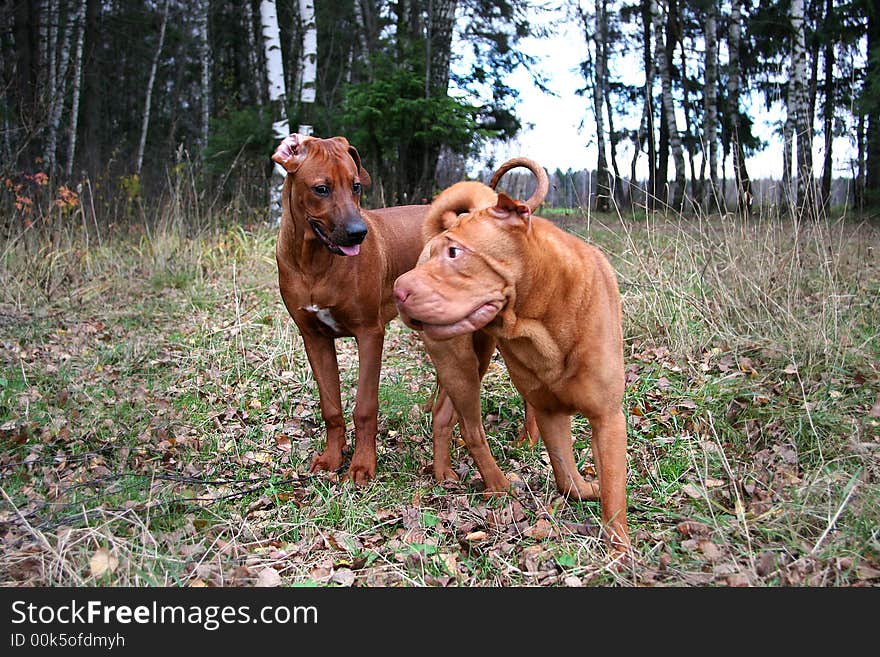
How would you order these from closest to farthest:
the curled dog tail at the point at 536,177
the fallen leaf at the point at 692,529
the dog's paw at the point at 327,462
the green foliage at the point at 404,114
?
the curled dog tail at the point at 536,177 → the fallen leaf at the point at 692,529 → the dog's paw at the point at 327,462 → the green foliage at the point at 404,114

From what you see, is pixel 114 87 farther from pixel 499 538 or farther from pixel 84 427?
pixel 499 538

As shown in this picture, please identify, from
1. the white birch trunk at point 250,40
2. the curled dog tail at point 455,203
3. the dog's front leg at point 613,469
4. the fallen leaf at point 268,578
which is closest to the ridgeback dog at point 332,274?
the curled dog tail at point 455,203

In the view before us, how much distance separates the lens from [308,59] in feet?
36.7

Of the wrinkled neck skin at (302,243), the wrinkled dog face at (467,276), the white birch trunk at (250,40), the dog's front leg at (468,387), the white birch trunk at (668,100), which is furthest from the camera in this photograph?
the white birch trunk at (250,40)

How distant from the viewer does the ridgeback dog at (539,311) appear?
3.05m

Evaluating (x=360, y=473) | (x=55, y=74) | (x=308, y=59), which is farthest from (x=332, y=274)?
(x=55, y=74)

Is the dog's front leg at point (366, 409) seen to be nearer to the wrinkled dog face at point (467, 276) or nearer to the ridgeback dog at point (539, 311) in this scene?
the ridgeback dog at point (539, 311)

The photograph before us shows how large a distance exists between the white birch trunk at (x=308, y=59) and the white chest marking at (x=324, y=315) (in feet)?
22.2

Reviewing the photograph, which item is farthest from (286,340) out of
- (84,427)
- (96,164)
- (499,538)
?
(96,164)

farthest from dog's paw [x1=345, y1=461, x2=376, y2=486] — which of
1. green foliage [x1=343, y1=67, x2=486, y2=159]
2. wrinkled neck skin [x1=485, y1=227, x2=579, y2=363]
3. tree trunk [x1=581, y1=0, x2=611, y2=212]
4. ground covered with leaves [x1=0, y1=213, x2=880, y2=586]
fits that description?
tree trunk [x1=581, y1=0, x2=611, y2=212]

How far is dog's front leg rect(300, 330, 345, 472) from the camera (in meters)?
4.66

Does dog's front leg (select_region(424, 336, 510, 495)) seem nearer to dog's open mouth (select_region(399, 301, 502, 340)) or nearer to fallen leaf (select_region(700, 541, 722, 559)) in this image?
dog's open mouth (select_region(399, 301, 502, 340))

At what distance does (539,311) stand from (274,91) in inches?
356

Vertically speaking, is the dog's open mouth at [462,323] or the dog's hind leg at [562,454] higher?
the dog's open mouth at [462,323]
